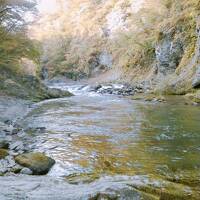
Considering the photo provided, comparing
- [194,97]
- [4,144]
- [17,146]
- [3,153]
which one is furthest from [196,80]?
[3,153]

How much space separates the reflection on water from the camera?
29.4 feet

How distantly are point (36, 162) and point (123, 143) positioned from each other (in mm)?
3418

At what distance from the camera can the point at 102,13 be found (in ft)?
220

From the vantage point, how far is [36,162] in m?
8.98

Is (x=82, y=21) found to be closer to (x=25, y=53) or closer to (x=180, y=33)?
(x=180, y=33)

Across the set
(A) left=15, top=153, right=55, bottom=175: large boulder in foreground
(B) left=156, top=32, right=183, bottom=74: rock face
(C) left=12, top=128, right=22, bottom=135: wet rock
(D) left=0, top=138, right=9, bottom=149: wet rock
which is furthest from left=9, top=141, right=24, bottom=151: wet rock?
(B) left=156, top=32, right=183, bottom=74: rock face

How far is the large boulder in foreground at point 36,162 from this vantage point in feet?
28.6

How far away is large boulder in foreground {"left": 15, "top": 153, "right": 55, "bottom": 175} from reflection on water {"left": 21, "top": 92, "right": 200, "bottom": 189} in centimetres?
21

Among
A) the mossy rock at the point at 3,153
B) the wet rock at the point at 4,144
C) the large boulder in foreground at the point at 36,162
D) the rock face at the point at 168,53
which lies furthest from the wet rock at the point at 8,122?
the rock face at the point at 168,53

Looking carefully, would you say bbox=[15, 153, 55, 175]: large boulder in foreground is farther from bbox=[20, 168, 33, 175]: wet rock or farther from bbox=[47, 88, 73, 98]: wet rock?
bbox=[47, 88, 73, 98]: wet rock

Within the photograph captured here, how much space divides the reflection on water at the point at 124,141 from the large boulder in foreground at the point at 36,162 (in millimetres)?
208

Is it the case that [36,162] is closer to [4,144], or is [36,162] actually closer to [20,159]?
[20,159]

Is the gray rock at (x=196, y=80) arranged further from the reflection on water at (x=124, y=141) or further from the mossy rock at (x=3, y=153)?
the mossy rock at (x=3, y=153)

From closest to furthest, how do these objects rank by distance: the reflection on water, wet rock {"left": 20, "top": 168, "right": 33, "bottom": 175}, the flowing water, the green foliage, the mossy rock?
wet rock {"left": 20, "top": 168, "right": 33, "bottom": 175}
the flowing water
the reflection on water
the mossy rock
the green foliage
